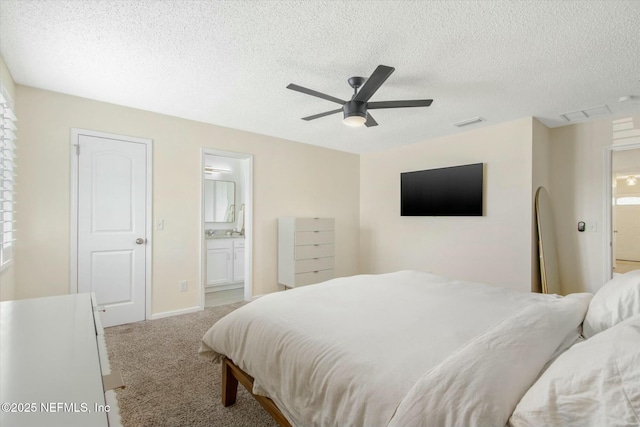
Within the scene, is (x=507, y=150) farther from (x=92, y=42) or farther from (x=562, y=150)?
(x=92, y=42)

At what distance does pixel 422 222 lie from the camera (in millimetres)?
4453

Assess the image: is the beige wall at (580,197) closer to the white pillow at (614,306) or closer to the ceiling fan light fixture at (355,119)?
the white pillow at (614,306)

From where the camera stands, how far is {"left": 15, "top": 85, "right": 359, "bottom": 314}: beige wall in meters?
2.71

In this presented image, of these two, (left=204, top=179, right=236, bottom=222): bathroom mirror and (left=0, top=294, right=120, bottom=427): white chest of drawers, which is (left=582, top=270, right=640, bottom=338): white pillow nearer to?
(left=0, top=294, right=120, bottom=427): white chest of drawers

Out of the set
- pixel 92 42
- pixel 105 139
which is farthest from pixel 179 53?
pixel 105 139

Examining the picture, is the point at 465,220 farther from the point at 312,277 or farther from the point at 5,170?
the point at 5,170

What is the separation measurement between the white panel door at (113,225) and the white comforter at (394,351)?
1868 millimetres

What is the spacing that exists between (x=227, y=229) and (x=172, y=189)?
7.06 feet

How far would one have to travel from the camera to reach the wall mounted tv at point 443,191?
3.83 meters

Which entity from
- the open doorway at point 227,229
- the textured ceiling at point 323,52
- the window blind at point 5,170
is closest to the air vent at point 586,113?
the textured ceiling at point 323,52

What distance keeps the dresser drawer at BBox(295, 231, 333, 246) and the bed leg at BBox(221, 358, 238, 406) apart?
234 cm

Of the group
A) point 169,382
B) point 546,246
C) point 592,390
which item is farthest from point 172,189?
point 546,246

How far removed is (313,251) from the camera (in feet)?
13.8

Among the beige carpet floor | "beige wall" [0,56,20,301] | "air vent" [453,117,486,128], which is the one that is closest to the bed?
the beige carpet floor
